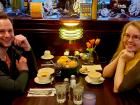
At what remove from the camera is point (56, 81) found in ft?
6.59

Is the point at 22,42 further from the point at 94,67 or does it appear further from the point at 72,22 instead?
the point at 72,22

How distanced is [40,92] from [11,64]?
0.39 metres

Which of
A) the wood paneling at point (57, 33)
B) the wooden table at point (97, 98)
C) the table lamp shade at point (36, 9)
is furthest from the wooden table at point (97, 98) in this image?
the table lamp shade at point (36, 9)

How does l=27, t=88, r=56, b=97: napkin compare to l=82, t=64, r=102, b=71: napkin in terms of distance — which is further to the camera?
l=82, t=64, r=102, b=71: napkin

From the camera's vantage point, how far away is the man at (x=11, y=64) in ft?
5.81

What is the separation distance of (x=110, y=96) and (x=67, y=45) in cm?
154

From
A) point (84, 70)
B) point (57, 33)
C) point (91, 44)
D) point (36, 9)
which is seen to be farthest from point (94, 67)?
point (36, 9)

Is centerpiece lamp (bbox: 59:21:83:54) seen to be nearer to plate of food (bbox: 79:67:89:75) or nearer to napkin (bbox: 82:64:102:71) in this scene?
napkin (bbox: 82:64:102:71)

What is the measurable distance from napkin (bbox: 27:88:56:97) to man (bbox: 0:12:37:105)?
7 cm

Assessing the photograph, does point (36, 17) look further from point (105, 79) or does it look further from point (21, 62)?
point (105, 79)

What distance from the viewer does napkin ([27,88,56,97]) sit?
69.3 inches

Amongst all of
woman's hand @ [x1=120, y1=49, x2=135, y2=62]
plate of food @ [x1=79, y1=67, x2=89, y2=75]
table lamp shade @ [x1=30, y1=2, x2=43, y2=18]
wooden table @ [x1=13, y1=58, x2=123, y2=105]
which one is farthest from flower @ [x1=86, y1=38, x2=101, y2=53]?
table lamp shade @ [x1=30, y1=2, x2=43, y2=18]

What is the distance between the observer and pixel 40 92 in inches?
70.8

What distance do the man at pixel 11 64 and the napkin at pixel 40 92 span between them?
66 mm
